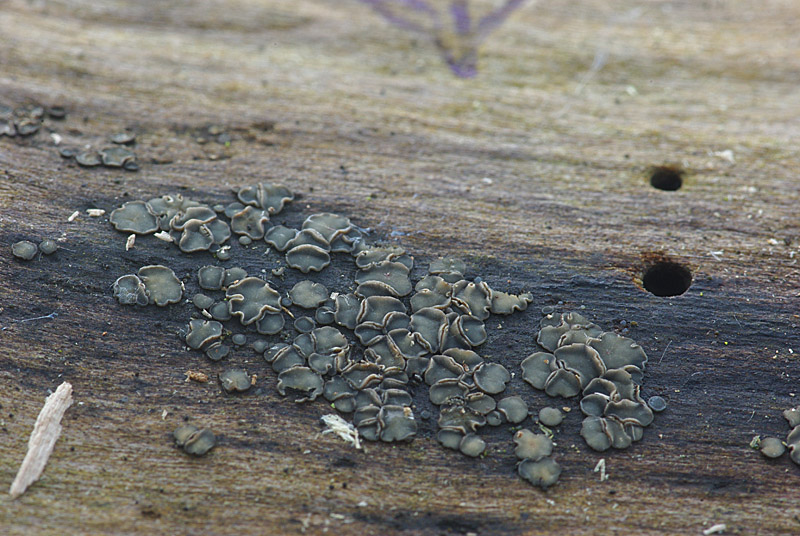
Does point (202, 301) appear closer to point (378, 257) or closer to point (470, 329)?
point (378, 257)

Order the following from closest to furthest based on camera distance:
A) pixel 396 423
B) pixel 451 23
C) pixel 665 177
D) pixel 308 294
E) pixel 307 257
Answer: pixel 396 423
pixel 308 294
pixel 307 257
pixel 665 177
pixel 451 23

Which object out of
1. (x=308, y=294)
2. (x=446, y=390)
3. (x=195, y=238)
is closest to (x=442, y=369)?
(x=446, y=390)

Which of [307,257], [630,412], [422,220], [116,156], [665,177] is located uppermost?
[665,177]

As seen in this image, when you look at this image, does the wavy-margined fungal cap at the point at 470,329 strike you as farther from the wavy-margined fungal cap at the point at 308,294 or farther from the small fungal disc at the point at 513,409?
the wavy-margined fungal cap at the point at 308,294

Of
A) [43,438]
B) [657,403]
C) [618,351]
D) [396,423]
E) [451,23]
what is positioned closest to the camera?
[43,438]

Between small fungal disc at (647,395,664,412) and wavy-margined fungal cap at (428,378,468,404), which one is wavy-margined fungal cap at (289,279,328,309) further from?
small fungal disc at (647,395,664,412)

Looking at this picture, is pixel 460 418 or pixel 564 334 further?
pixel 564 334

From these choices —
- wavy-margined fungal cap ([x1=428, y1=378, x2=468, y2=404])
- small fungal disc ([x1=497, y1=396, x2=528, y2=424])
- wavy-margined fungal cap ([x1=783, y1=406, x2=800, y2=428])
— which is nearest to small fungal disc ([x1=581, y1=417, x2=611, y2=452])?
small fungal disc ([x1=497, y1=396, x2=528, y2=424])

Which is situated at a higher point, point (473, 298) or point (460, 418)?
point (473, 298)
